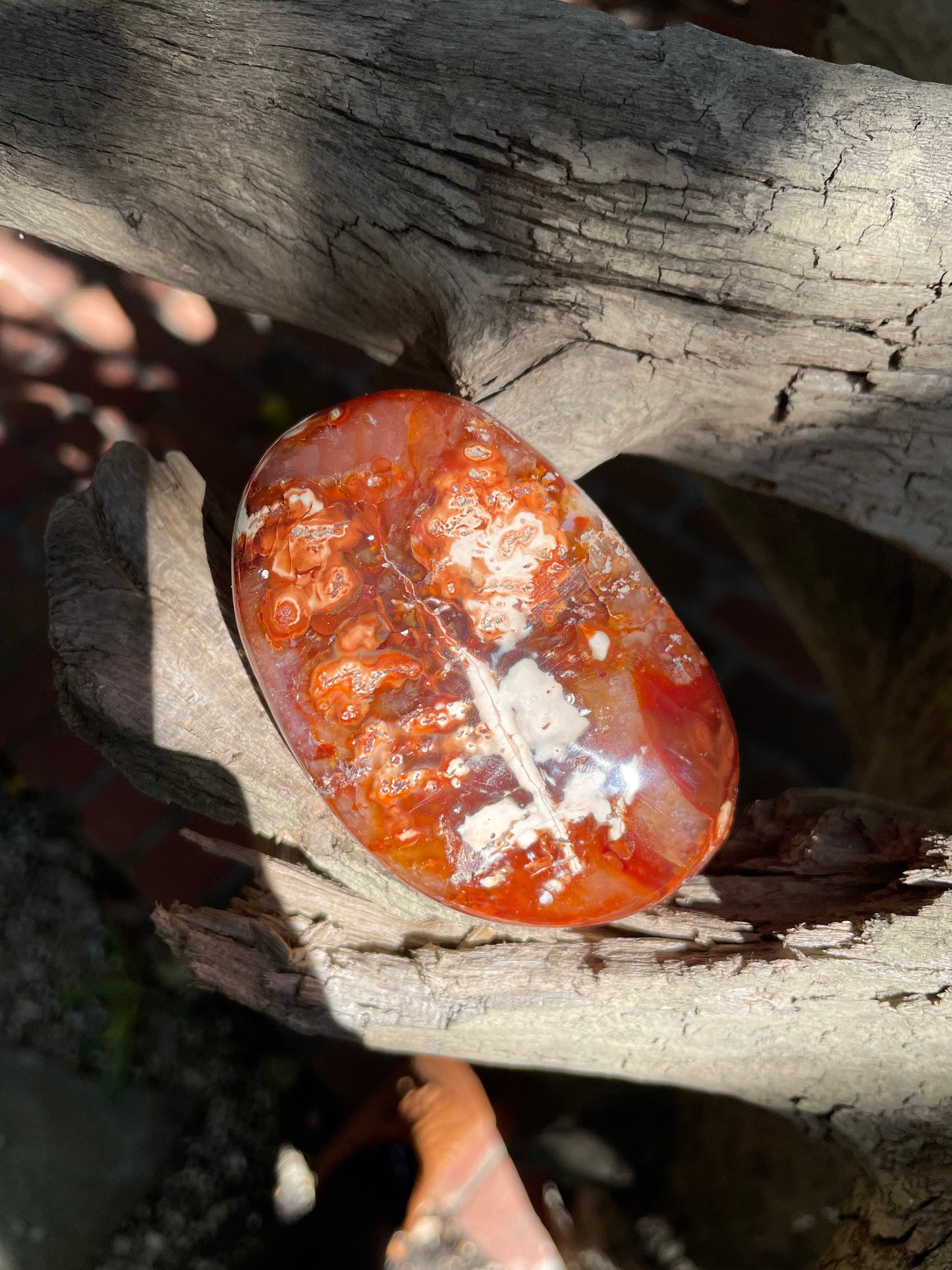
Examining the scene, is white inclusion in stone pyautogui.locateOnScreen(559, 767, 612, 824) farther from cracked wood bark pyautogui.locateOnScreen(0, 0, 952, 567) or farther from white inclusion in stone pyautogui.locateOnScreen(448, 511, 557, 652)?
Result: cracked wood bark pyautogui.locateOnScreen(0, 0, 952, 567)

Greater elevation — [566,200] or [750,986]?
[566,200]

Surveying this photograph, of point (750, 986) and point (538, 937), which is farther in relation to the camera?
point (538, 937)

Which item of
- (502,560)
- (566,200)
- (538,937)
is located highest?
(566,200)

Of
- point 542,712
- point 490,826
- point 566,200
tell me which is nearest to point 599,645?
point 542,712

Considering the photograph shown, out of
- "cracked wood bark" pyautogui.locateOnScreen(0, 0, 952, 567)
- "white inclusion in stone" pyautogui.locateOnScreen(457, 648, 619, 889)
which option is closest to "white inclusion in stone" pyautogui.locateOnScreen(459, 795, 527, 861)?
"white inclusion in stone" pyautogui.locateOnScreen(457, 648, 619, 889)

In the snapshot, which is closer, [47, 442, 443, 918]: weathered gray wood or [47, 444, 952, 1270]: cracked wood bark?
[47, 444, 952, 1270]: cracked wood bark

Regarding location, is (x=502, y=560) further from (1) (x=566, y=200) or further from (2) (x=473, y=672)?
(1) (x=566, y=200)
